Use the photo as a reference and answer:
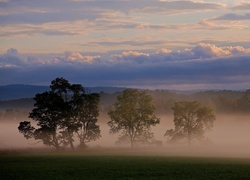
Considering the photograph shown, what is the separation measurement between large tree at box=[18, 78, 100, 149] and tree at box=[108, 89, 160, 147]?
25.8 ft

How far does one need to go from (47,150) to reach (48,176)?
47.9m

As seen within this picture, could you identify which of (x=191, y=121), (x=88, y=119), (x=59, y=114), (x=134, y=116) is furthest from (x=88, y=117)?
(x=191, y=121)

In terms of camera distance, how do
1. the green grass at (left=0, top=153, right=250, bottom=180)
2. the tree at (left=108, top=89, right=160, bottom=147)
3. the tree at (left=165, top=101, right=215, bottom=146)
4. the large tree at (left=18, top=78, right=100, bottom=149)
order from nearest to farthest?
1. the green grass at (left=0, top=153, right=250, bottom=180)
2. the large tree at (left=18, top=78, right=100, bottom=149)
3. the tree at (left=108, top=89, right=160, bottom=147)
4. the tree at (left=165, top=101, right=215, bottom=146)

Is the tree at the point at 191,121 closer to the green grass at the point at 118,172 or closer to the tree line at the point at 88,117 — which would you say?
the tree line at the point at 88,117

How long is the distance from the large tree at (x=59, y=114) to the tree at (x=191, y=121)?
22.0 metres

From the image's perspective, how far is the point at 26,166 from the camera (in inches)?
2154

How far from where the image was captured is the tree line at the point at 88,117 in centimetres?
9419

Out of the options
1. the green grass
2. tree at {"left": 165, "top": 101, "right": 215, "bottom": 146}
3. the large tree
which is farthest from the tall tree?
the green grass

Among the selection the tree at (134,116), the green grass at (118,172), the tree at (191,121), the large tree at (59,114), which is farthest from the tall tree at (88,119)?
the green grass at (118,172)

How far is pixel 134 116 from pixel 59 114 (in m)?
18.7

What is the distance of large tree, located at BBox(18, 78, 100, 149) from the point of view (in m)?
93.4

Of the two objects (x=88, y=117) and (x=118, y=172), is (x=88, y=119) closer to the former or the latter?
(x=88, y=117)

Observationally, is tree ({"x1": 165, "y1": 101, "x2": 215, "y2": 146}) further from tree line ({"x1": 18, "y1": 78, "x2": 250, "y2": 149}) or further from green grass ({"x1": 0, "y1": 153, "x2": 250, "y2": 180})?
green grass ({"x1": 0, "y1": 153, "x2": 250, "y2": 180})

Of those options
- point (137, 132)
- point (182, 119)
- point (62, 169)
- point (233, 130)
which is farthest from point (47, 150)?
point (233, 130)
